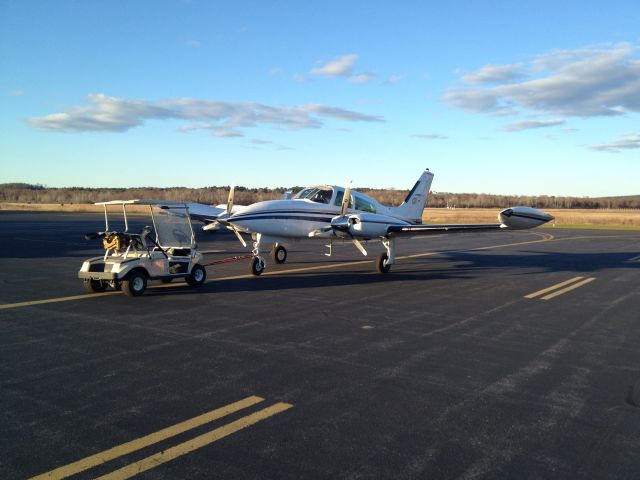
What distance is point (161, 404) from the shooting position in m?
5.91

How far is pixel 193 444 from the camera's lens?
16.1 feet

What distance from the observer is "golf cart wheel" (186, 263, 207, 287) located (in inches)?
571

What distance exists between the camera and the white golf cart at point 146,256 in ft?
41.7

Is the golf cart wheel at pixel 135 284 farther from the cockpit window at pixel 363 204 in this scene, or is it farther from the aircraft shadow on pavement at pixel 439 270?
Answer: the cockpit window at pixel 363 204

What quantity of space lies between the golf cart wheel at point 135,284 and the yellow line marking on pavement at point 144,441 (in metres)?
7.78

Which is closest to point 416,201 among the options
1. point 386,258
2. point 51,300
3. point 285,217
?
point 386,258

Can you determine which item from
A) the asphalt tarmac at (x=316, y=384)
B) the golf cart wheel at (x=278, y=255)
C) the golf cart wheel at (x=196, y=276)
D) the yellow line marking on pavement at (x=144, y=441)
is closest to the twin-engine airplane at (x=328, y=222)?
the golf cart wheel at (x=196, y=276)

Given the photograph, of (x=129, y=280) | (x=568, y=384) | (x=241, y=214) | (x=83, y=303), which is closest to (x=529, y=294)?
(x=568, y=384)

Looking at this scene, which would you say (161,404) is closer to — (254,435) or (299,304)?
(254,435)

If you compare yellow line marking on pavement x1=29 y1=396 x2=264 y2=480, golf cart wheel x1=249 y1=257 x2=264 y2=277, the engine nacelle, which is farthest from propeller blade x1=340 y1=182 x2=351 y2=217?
yellow line marking on pavement x1=29 y1=396 x2=264 y2=480

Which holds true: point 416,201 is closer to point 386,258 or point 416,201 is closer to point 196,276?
point 386,258

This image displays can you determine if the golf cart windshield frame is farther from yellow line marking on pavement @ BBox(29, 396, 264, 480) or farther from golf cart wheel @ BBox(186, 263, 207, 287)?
yellow line marking on pavement @ BBox(29, 396, 264, 480)

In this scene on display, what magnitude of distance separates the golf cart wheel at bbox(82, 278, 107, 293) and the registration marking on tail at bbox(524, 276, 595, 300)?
39.7ft

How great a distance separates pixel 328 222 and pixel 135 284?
26.0 feet
